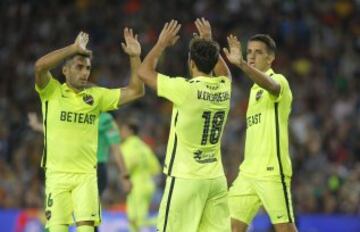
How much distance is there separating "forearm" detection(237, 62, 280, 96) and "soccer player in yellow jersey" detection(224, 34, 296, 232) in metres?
0.02

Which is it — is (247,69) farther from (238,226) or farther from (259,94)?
(238,226)

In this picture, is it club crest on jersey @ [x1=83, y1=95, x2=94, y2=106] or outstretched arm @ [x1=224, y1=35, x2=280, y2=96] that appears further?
club crest on jersey @ [x1=83, y1=95, x2=94, y2=106]

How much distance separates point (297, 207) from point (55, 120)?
929 centimetres

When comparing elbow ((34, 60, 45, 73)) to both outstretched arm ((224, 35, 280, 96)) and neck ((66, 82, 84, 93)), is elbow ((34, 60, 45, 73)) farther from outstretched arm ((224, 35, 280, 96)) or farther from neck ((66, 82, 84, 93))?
outstretched arm ((224, 35, 280, 96))

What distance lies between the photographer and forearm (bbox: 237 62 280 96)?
11065 mm

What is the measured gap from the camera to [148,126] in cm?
2284

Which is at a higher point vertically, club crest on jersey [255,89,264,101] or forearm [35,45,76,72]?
forearm [35,45,76,72]

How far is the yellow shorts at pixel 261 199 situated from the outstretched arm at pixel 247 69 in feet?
3.29

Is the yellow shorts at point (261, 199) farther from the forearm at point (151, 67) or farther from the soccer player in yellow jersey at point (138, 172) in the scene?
the soccer player in yellow jersey at point (138, 172)

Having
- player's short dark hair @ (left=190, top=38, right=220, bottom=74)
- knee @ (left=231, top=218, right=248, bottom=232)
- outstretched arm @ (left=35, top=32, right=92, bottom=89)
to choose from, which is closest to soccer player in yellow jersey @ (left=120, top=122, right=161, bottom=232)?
knee @ (left=231, top=218, right=248, bottom=232)

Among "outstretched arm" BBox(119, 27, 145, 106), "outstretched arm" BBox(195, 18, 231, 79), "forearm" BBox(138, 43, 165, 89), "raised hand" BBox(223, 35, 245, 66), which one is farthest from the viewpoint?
"outstretched arm" BBox(195, 18, 231, 79)

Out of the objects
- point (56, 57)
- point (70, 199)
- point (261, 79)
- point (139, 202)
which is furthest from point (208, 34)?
point (139, 202)

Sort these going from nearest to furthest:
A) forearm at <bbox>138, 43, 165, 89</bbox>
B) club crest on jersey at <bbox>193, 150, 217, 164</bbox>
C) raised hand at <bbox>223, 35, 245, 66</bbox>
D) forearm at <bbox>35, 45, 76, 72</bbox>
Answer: forearm at <bbox>138, 43, 165, 89</bbox> < club crest on jersey at <bbox>193, 150, 217, 164</bbox> < raised hand at <bbox>223, 35, 245, 66</bbox> < forearm at <bbox>35, 45, 76, 72</bbox>

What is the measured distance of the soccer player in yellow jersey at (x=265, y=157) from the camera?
11664mm
